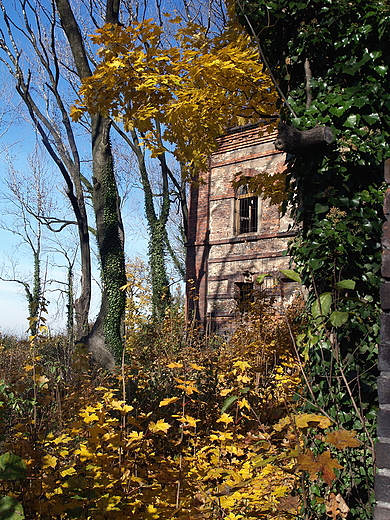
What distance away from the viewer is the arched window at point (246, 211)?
16078mm

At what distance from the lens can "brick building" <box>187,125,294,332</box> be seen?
1505 centimetres

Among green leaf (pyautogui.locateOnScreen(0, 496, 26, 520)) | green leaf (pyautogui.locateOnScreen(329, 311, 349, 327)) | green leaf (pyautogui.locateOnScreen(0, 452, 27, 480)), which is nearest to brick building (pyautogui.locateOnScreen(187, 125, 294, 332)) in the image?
green leaf (pyautogui.locateOnScreen(329, 311, 349, 327))

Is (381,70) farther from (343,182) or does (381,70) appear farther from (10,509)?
(10,509)

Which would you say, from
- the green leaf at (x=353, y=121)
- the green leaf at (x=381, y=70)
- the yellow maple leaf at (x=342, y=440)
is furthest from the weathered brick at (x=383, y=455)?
the green leaf at (x=381, y=70)

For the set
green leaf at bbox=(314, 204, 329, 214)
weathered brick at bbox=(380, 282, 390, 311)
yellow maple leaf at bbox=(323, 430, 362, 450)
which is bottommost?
yellow maple leaf at bbox=(323, 430, 362, 450)

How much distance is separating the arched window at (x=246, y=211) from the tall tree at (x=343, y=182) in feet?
37.8

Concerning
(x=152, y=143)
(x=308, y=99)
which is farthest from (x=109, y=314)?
(x=308, y=99)

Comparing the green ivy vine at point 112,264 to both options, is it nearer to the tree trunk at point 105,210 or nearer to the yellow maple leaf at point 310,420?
the tree trunk at point 105,210

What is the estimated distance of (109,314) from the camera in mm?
10625

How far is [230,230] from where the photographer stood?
16.1 m

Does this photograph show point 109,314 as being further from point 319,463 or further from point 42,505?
point 319,463

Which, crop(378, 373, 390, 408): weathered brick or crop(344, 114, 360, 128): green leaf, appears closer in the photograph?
crop(378, 373, 390, 408): weathered brick

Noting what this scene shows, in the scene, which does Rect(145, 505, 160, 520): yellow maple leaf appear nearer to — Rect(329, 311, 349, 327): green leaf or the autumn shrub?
the autumn shrub

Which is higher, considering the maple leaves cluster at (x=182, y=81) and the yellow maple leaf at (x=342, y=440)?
the maple leaves cluster at (x=182, y=81)
